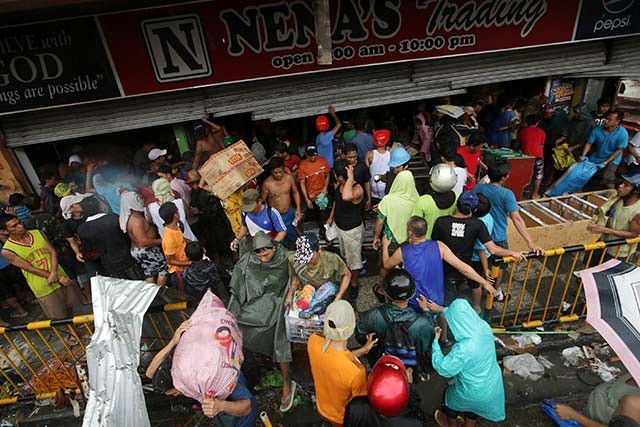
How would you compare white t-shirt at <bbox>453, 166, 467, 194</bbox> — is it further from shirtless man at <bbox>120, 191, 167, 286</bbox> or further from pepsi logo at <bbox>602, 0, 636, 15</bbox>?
pepsi logo at <bbox>602, 0, 636, 15</bbox>

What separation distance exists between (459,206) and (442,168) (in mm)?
529

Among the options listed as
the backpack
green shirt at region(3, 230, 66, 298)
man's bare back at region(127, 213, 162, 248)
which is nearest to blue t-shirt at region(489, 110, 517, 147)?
the backpack

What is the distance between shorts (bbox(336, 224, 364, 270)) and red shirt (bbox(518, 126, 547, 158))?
14.5 ft

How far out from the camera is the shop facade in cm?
591

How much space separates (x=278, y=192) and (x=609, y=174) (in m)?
7.53

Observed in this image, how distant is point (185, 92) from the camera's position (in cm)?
691

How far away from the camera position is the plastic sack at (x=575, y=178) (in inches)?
264

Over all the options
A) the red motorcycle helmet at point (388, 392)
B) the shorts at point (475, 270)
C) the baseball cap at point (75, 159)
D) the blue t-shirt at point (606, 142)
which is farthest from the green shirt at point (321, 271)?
the blue t-shirt at point (606, 142)

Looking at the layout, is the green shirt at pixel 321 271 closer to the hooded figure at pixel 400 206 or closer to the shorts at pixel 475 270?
the hooded figure at pixel 400 206

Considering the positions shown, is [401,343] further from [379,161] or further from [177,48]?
[177,48]

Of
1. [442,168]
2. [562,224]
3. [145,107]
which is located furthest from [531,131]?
[145,107]

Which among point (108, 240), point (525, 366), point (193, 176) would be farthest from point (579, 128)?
point (108, 240)

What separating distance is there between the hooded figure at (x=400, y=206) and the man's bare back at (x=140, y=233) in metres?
3.34

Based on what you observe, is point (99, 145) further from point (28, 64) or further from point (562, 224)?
point (562, 224)
